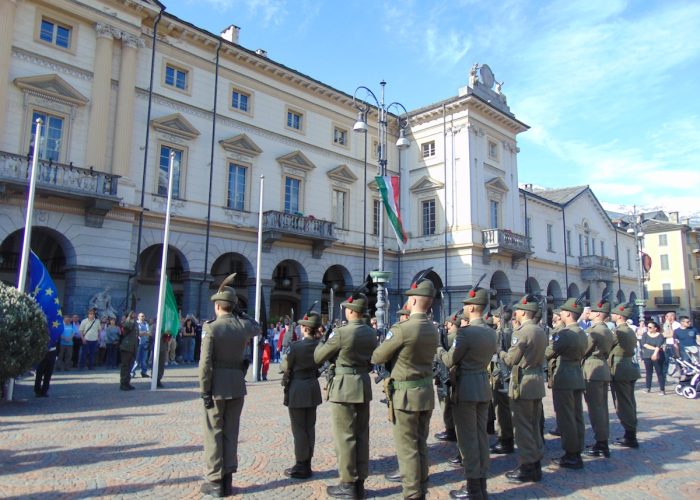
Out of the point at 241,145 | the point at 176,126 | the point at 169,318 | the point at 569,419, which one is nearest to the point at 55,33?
the point at 176,126

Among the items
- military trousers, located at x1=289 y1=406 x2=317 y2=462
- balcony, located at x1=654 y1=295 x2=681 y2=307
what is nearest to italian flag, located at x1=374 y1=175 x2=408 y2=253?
military trousers, located at x1=289 y1=406 x2=317 y2=462

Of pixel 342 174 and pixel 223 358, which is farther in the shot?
pixel 342 174

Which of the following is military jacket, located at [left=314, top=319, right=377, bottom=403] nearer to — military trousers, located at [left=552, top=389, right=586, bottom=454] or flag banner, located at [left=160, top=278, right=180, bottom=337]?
military trousers, located at [left=552, top=389, right=586, bottom=454]

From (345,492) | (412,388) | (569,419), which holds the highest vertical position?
(412,388)

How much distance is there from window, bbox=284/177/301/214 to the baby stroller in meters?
17.9

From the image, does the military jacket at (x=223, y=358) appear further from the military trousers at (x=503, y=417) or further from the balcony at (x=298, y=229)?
the balcony at (x=298, y=229)

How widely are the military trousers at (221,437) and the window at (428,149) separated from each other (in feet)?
95.7

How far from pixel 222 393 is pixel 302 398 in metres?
1.04

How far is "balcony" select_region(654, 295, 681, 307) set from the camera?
196 feet

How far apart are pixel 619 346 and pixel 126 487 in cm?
732

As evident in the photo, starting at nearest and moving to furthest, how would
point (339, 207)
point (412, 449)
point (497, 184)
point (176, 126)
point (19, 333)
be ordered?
point (412, 449), point (19, 333), point (176, 126), point (339, 207), point (497, 184)

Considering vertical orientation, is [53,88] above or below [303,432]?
above

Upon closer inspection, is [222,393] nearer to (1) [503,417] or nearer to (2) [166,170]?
(1) [503,417]

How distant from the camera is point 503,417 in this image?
7961mm
